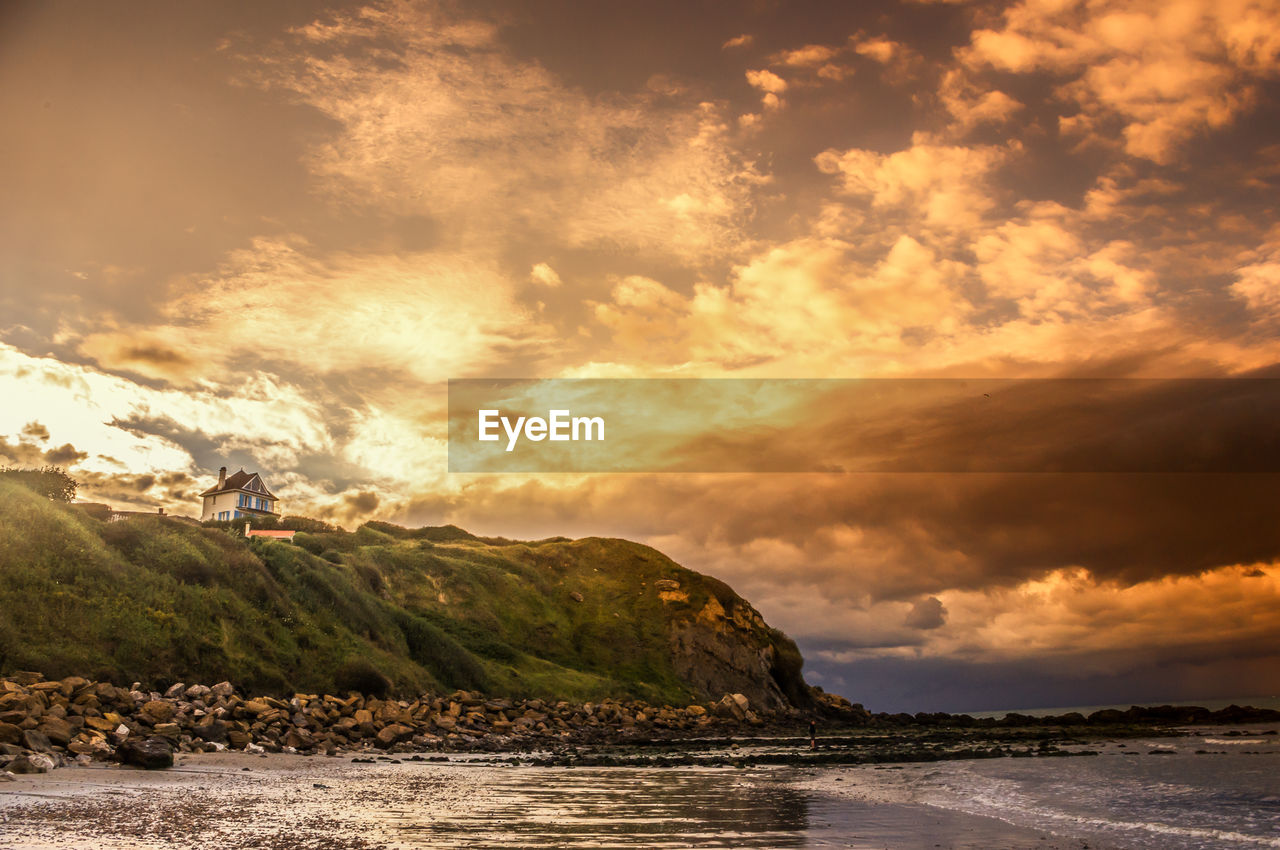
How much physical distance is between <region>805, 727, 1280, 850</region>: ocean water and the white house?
103m

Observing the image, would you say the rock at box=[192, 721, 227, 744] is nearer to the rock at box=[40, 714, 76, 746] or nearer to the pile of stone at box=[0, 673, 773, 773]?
the pile of stone at box=[0, 673, 773, 773]

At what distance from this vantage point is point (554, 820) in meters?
14.9

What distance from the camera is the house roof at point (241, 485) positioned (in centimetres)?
11438

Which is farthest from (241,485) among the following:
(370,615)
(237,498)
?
(370,615)

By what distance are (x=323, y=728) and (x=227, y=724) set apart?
6146 mm

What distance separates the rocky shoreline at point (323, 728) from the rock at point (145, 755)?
3 cm

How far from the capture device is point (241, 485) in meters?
114

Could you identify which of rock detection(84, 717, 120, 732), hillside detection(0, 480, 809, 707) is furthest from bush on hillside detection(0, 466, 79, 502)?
rock detection(84, 717, 120, 732)

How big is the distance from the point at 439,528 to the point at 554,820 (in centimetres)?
11515

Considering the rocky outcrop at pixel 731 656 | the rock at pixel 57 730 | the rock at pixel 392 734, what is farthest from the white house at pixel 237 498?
the rock at pixel 57 730

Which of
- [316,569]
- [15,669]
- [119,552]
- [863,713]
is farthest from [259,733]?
[863,713]

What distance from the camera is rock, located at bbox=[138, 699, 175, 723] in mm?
25312

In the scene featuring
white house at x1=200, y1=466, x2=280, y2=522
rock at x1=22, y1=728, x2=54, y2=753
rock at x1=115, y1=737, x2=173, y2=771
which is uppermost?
white house at x1=200, y1=466, x2=280, y2=522

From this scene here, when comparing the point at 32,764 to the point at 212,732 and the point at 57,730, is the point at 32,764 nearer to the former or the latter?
the point at 57,730
